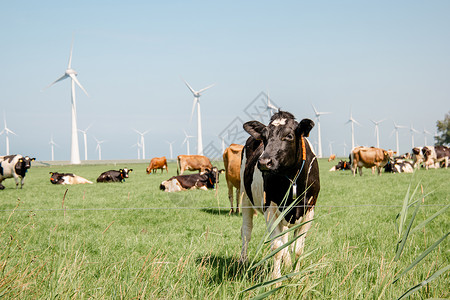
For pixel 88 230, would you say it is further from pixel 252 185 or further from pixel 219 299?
pixel 219 299

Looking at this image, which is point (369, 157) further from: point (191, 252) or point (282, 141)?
point (191, 252)

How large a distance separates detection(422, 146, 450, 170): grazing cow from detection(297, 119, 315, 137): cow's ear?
3043 centimetres

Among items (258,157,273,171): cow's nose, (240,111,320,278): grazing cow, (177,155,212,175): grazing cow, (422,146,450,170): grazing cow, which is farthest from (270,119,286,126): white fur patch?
(422,146,450,170): grazing cow

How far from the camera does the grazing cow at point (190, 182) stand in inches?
Result: 608

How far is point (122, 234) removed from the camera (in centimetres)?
678

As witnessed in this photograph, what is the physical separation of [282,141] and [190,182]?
42.4 feet

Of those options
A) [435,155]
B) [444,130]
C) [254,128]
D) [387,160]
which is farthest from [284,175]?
[444,130]

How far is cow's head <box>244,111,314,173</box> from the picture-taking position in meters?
3.41

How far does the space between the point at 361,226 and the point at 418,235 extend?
1.14 metres

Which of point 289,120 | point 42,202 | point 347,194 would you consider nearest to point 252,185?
point 289,120

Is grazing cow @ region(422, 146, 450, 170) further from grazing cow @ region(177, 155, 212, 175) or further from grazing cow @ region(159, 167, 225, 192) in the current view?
grazing cow @ region(159, 167, 225, 192)

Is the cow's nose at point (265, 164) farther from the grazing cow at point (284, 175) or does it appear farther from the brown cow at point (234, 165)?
the brown cow at point (234, 165)

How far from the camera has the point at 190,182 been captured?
16250 millimetres

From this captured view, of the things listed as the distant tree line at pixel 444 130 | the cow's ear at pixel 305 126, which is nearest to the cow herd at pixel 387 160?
the cow's ear at pixel 305 126
